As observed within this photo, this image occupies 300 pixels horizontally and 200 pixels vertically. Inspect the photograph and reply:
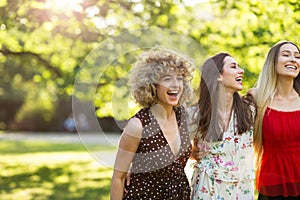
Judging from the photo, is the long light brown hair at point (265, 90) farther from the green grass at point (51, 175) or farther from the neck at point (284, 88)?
the green grass at point (51, 175)

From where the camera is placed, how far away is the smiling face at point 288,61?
3.80m

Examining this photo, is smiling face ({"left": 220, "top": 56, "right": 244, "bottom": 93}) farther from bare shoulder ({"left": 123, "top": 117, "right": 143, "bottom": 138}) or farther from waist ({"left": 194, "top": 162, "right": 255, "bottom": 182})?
bare shoulder ({"left": 123, "top": 117, "right": 143, "bottom": 138})

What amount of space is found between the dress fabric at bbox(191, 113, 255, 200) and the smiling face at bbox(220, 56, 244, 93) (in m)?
0.21

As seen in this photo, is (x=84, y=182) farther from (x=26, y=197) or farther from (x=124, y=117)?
(x=124, y=117)

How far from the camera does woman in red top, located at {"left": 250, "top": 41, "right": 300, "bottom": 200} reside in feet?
12.2

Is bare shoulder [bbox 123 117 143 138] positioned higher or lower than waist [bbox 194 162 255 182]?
higher

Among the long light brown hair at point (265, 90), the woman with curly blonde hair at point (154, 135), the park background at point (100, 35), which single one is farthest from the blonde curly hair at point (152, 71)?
the park background at point (100, 35)

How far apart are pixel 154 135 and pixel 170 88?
0.28m

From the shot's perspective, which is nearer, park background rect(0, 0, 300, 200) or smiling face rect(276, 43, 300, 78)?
smiling face rect(276, 43, 300, 78)

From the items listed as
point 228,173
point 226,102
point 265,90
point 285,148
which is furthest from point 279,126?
point 228,173

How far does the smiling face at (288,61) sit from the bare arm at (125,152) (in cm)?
112

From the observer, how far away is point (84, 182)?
9.97 m

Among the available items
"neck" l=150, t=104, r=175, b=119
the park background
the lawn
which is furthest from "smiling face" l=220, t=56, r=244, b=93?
the park background

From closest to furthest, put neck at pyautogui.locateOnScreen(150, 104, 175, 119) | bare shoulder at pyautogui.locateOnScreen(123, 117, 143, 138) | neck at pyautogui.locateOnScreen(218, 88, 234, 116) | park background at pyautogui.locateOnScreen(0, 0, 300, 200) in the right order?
1. bare shoulder at pyautogui.locateOnScreen(123, 117, 143, 138)
2. neck at pyautogui.locateOnScreen(150, 104, 175, 119)
3. neck at pyautogui.locateOnScreen(218, 88, 234, 116)
4. park background at pyautogui.locateOnScreen(0, 0, 300, 200)
